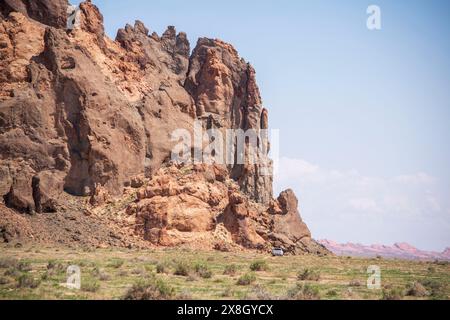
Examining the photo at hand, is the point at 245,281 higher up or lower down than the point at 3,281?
lower down

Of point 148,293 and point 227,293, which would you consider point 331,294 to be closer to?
point 227,293

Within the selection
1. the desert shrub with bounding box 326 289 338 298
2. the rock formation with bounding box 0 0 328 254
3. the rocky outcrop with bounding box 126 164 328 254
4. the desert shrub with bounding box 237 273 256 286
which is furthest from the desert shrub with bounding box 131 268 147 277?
the rocky outcrop with bounding box 126 164 328 254

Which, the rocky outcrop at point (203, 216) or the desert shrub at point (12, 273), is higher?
the rocky outcrop at point (203, 216)

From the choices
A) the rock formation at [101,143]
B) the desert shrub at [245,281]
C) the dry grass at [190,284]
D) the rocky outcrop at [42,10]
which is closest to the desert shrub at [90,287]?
the dry grass at [190,284]

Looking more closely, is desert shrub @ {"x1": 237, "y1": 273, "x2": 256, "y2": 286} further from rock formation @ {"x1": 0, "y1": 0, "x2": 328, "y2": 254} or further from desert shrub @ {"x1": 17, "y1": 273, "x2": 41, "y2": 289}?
rock formation @ {"x1": 0, "y1": 0, "x2": 328, "y2": 254}

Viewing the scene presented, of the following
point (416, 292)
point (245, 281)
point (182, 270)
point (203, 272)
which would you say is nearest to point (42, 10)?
point (182, 270)

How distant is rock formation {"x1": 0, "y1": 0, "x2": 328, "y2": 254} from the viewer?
60500mm

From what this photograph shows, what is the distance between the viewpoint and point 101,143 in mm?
65562

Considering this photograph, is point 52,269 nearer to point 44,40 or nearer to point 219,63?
point 44,40

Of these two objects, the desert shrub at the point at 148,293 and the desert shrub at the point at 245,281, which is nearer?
the desert shrub at the point at 148,293

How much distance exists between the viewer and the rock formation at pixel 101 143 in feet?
198

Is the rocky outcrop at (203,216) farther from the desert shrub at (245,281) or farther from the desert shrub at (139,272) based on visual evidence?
the desert shrub at (245,281)
